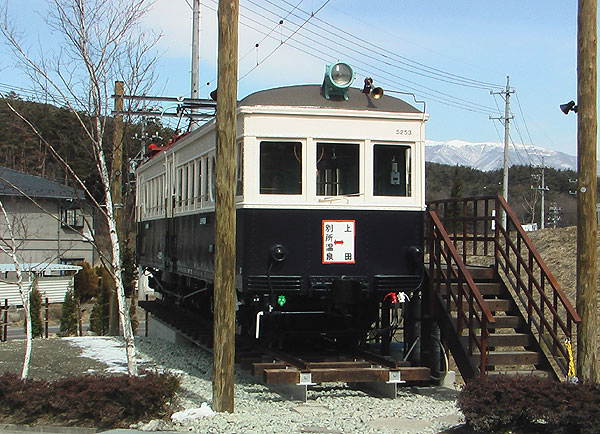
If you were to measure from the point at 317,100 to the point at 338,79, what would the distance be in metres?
0.41

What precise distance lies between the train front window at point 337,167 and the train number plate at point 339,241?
49cm

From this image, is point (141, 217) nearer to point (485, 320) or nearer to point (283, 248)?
point (283, 248)

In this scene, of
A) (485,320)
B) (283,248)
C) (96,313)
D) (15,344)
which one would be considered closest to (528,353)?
(485,320)

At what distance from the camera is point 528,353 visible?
10.5 meters

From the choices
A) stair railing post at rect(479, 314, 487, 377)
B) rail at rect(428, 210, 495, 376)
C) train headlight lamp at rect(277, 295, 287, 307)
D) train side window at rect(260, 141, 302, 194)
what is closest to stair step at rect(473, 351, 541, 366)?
rail at rect(428, 210, 495, 376)

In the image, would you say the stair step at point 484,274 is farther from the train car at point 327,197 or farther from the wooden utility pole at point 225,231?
the wooden utility pole at point 225,231

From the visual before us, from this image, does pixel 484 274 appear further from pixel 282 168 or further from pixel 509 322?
pixel 282 168

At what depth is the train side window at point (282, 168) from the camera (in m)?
A: 10.8

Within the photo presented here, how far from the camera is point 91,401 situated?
8.79 meters

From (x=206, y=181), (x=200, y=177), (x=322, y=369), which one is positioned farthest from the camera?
(x=200, y=177)

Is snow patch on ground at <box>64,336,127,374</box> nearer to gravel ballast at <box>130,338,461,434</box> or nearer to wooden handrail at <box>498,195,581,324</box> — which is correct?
gravel ballast at <box>130,338,461,434</box>

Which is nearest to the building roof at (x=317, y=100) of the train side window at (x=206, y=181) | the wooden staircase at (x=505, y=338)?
the train side window at (x=206, y=181)

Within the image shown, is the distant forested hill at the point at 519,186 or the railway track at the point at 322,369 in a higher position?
the distant forested hill at the point at 519,186

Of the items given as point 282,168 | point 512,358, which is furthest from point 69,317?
point 512,358
